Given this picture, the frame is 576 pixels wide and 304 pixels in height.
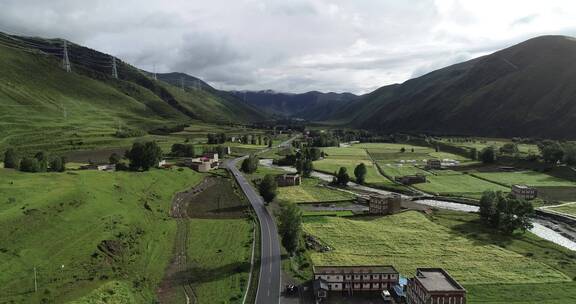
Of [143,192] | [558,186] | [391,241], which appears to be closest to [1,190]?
[143,192]

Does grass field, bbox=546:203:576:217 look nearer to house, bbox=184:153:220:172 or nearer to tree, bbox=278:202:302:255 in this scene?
tree, bbox=278:202:302:255

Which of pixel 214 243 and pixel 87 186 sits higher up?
pixel 87 186

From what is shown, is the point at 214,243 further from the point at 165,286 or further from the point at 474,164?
the point at 474,164

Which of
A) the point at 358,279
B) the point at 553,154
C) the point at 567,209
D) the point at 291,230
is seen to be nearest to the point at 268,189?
the point at 291,230

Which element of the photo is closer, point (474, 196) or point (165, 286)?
point (165, 286)

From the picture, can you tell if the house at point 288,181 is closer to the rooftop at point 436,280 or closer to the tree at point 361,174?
the tree at point 361,174

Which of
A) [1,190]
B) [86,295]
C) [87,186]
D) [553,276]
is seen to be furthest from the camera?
[87,186]
